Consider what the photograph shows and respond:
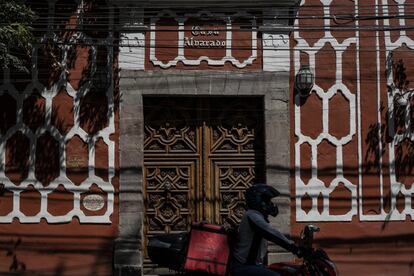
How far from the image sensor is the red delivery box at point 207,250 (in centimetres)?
560

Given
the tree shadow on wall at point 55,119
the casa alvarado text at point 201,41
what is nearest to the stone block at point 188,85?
the casa alvarado text at point 201,41

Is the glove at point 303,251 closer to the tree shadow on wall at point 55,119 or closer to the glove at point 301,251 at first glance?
the glove at point 301,251

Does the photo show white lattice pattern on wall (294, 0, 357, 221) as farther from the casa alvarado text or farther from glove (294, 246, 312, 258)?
glove (294, 246, 312, 258)

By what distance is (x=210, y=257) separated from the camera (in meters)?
5.64

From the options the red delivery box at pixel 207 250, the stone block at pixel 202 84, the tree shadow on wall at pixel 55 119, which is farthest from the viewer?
the stone block at pixel 202 84

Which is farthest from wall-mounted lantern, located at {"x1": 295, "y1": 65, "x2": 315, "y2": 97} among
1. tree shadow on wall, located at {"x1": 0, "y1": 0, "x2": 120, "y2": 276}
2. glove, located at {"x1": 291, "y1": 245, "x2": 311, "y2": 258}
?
glove, located at {"x1": 291, "y1": 245, "x2": 311, "y2": 258}

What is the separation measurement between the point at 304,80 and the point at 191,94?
1.87 m

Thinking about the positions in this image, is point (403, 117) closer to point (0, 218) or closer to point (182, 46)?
point (182, 46)

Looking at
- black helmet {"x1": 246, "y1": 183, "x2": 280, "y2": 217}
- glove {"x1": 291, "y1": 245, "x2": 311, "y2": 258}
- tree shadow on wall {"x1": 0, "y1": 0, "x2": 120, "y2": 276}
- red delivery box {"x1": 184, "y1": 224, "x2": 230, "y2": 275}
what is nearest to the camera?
glove {"x1": 291, "y1": 245, "x2": 311, "y2": 258}

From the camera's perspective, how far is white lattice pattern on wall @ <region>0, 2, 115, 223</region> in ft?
32.6

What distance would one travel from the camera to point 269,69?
10211mm

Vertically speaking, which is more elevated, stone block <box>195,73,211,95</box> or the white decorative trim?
the white decorative trim


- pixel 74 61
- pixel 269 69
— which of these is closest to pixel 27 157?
pixel 74 61

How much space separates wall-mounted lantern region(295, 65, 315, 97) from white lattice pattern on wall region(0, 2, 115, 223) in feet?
10.1
